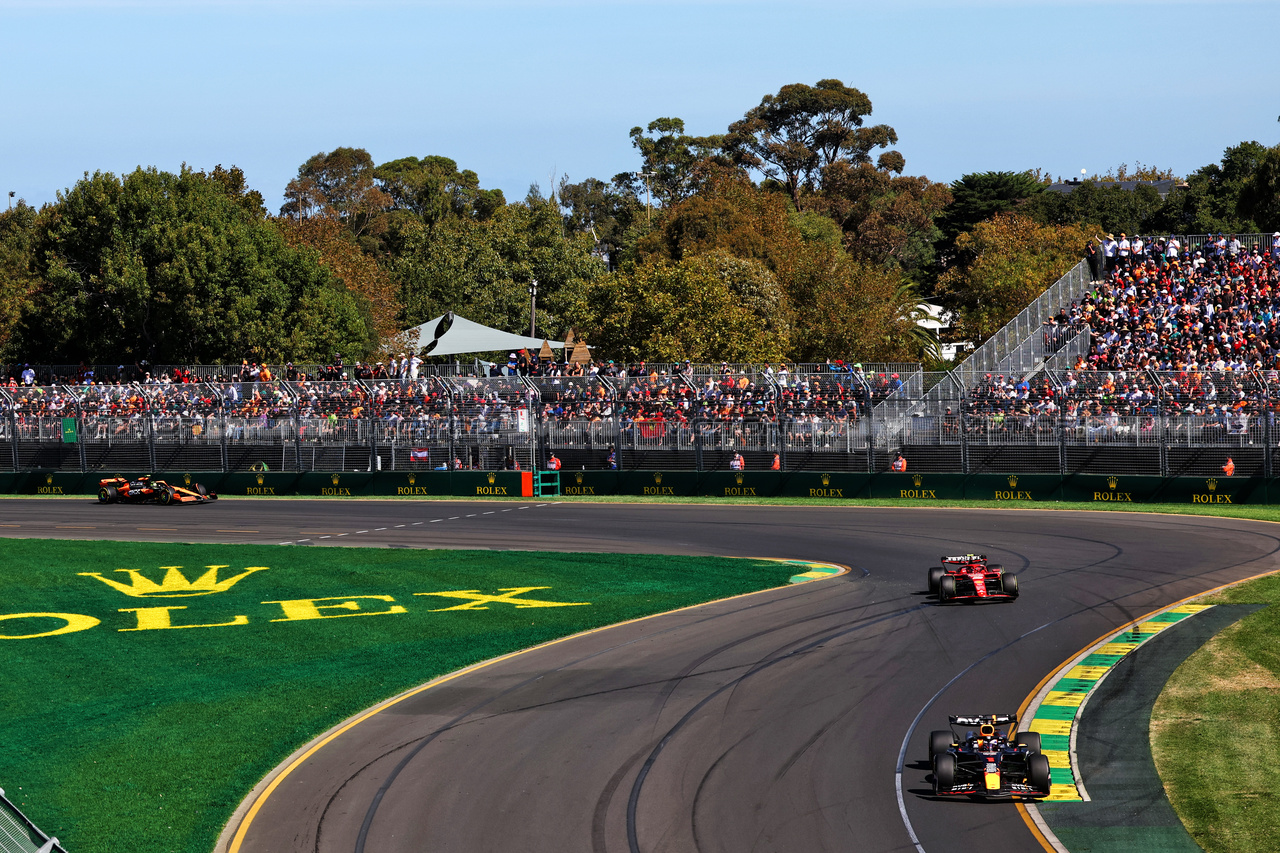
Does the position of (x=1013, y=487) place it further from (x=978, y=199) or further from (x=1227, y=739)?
(x=978, y=199)

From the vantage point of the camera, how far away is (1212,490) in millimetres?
31641

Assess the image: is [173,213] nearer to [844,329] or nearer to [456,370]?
[456,370]

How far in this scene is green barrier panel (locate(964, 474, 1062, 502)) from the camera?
1318 inches

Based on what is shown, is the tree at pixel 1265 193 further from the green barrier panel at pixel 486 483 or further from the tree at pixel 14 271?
the tree at pixel 14 271

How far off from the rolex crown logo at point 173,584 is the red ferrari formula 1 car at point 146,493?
13210mm

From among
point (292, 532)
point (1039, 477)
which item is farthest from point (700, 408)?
point (292, 532)

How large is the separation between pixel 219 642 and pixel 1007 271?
52442mm

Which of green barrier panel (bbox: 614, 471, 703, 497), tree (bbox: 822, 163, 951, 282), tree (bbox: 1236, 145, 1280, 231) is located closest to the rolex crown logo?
green barrier panel (bbox: 614, 471, 703, 497)

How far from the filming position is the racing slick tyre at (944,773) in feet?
36.7

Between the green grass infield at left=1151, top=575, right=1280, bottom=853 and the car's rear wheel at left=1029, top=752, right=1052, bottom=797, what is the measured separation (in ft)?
3.67

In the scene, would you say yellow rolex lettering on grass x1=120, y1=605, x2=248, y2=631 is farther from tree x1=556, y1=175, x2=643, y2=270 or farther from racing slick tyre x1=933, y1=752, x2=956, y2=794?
tree x1=556, y1=175, x2=643, y2=270

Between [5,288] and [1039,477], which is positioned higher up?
[5,288]

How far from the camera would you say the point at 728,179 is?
268 ft

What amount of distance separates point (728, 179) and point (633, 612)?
212 ft
